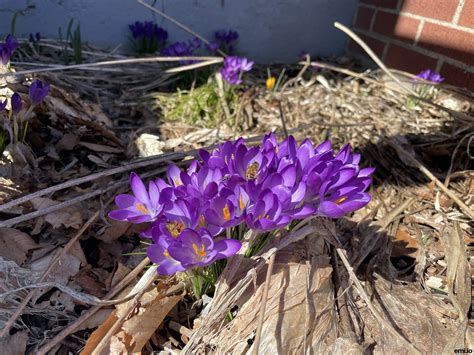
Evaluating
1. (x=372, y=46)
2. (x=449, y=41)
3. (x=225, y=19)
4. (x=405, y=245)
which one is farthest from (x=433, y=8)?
(x=405, y=245)

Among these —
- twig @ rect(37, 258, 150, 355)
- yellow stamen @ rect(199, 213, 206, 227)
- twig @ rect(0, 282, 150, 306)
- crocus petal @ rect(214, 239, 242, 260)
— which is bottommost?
twig @ rect(37, 258, 150, 355)

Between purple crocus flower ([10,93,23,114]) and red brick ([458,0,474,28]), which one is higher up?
red brick ([458,0,474,28])

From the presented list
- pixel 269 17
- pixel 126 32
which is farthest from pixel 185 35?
pixel 269 17

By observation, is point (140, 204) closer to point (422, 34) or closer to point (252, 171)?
point (252, 171)

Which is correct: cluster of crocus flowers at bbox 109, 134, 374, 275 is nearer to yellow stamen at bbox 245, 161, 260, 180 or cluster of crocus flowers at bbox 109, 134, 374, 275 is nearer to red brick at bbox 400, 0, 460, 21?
yellow stamen at bbox 245, 161, 260, 180

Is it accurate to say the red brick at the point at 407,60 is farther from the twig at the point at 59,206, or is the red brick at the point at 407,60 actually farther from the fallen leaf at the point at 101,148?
the twig at the point at 59,206

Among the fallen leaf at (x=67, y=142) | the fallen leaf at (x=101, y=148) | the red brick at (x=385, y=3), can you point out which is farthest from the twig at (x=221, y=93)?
the red brick at (x=385, y=3)

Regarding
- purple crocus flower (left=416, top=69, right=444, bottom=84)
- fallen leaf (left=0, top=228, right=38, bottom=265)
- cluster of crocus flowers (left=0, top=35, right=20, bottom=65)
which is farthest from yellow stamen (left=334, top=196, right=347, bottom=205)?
purple crocus flower (left=416, top=69, right=444, bottom=84)
